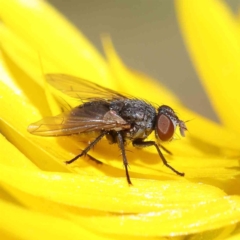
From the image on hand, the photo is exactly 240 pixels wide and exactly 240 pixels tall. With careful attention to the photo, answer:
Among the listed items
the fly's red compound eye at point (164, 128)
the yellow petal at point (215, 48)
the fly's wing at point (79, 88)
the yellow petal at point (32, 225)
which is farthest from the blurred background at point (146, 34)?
the yellow petal at point (32, 225)

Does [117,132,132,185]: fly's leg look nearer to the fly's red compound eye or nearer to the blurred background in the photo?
the fly's red compound eye

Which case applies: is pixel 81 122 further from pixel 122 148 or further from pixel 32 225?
pixel 32 225

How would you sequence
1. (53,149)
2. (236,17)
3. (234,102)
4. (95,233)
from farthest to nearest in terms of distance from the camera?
(236,17) < (234,102) < (53,149) < (95,233)

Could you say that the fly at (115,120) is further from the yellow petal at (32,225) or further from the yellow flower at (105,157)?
the yellow petal at (32,225)

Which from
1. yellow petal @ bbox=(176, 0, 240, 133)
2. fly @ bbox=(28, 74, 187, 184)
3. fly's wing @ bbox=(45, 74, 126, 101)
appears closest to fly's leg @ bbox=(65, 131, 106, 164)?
fly @ bbox=(28, 74, 187, 184)

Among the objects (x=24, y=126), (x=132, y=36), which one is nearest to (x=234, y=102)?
(x=24, y=126)

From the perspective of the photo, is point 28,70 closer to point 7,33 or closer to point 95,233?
point 7,33

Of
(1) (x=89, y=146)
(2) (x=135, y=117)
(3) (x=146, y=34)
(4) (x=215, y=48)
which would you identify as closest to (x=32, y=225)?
(1) (x=89, y=146)
